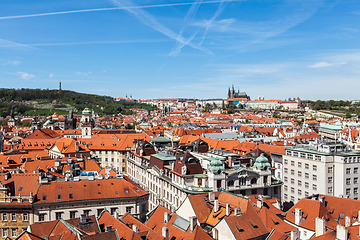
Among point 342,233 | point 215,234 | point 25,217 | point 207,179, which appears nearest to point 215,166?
point 207,179

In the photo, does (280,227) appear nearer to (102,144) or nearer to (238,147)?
(238,147)

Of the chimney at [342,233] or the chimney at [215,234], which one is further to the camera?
the chimney at [215,234]

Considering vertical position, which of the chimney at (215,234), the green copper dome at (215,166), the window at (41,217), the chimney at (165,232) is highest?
the green copper dome at (215,166)

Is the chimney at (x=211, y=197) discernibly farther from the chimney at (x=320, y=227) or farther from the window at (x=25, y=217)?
the window at (x=25, y=217)

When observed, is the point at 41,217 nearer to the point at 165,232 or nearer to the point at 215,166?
the point at 165,232

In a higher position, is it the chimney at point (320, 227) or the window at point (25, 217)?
the chimney at point (320, 227)

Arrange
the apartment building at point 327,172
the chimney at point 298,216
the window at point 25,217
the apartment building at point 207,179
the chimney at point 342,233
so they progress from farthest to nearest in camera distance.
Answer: the apartment building at point 327,172 → the apartment building at point 207,179 → the window at point 25,217 → the chimney at point 298,216 → the chimney at point 342,233

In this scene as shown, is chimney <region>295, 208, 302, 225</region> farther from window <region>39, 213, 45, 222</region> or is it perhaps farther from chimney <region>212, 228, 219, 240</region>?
window <region>39, 213, 45, 222</region>

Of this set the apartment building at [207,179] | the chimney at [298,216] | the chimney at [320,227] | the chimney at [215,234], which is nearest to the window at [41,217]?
the apartment building at [207,179]

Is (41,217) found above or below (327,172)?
below
